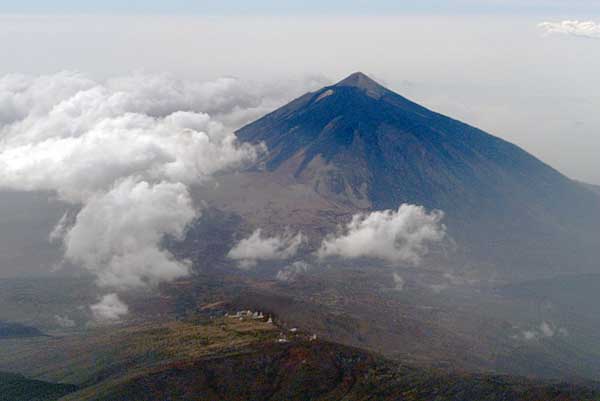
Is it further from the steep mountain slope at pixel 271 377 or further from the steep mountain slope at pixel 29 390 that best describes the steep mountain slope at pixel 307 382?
the steep mountain slope at pixel 29 390

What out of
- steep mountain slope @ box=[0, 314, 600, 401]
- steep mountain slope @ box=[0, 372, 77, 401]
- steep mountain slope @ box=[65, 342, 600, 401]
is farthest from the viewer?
steep mountain slope @ box=[0, 372, 77, 401]

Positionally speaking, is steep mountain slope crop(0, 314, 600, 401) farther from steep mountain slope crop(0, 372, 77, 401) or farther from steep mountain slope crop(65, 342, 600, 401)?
steep mountain slope crop(0, 372, 77, 401)

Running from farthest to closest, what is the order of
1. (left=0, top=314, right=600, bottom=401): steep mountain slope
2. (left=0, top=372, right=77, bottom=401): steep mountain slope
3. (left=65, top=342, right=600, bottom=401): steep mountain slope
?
1. (left=0, top=372, right=77, bottom=401): steep mountain slope
2. (left=0, top=314, right=600, bottom=401): steep mountain slope
3. (left=65, top=342, right=600, bottom=401): steep mountain slope

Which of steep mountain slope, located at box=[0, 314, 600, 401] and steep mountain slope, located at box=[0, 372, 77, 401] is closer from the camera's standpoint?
steep mountain slope, located at box=[0, 314, 600, 401]

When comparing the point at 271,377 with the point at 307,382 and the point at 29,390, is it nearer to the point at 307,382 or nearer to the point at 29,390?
the point at 307,382

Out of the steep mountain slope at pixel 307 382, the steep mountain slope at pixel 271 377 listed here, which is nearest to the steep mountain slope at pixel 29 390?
the steep mountain slope at pixel 271 377

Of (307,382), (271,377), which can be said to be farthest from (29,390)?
(307,382)

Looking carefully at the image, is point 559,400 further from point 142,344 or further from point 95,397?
point 142,344

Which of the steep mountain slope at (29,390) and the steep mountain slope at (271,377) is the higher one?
the steep mountain slope at (271,377)

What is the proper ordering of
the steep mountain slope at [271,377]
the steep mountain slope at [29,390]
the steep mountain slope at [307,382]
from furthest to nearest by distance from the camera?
the steep mountain slope at [29,390], the steep mountain slope at [271,377], the steep mountain slope at [307,382]

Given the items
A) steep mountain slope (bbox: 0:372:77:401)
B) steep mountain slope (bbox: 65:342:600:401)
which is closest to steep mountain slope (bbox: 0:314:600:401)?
steep mountain slope (bbox: 65:342:600:401)

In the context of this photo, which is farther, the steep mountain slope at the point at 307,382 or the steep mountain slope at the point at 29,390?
the steep mountain slope at the point at 29,390
